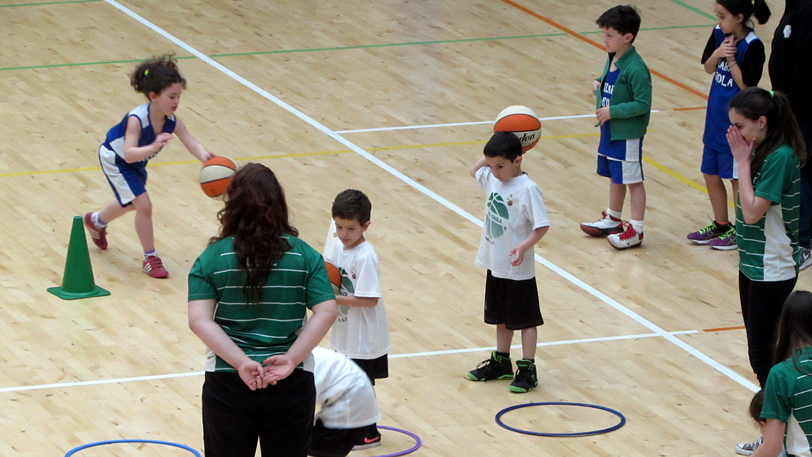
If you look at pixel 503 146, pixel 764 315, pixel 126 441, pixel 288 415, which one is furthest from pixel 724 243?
pixel 288 415

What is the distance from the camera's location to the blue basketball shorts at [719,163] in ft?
31.0

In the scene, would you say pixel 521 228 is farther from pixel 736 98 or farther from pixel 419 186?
pixel 419 186

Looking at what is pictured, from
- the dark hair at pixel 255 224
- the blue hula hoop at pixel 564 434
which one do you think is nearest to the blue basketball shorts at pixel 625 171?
the blue hula hoop at pixel 564 434

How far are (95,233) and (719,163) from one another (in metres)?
4.72

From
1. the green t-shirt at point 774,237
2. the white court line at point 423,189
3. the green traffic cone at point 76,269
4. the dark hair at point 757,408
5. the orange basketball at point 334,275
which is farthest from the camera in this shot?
the green traffic cone at point 76,269

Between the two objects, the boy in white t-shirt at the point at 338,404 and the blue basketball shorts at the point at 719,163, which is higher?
the blue basketball shorts at the point at 719,163

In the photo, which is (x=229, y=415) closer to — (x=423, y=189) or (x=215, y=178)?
(x=215, y=178)

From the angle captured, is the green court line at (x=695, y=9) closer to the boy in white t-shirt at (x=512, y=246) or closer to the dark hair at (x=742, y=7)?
the dark hair at (x=742, y=7)

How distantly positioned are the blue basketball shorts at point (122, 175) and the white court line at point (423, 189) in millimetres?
2690

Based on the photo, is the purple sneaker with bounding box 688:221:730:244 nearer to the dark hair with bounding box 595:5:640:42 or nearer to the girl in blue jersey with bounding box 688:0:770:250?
the girl in blue jersey with bounding box 688:0:770:250

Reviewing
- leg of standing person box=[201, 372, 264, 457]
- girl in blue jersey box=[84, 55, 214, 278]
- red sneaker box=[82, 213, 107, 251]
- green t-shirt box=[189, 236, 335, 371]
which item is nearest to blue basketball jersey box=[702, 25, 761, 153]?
girl in blue jersey box=[84, 55, 214, 278]

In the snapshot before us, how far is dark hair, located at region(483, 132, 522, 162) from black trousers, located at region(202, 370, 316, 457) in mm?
2536

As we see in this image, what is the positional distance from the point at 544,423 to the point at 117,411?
2.31 meters

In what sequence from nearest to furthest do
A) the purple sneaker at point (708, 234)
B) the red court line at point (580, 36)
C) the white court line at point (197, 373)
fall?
the white court line at point (197, 373) → the purple sneaker at point (708, 234) → the red court line at point (580, 36)
